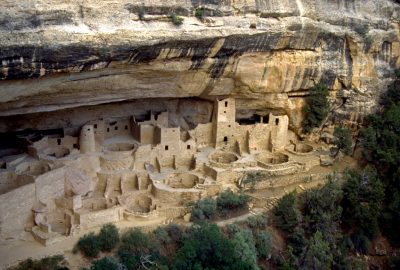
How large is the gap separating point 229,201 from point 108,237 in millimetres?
3867

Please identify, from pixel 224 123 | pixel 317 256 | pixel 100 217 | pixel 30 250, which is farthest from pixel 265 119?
pixel 30 250

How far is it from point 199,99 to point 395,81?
716 centimetres

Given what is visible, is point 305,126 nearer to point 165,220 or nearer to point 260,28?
point 260,28

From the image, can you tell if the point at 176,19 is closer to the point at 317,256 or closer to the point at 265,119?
the point at 265,119

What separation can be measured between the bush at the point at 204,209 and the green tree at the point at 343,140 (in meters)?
5.84

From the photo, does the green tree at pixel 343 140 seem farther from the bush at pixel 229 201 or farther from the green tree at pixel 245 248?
the green tree at pixel 245 248

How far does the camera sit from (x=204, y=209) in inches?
639

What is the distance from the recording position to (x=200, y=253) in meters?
14.7

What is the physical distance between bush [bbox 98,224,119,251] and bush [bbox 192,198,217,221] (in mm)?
2394

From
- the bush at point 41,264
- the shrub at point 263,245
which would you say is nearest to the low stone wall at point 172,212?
the shrub at point 263,245

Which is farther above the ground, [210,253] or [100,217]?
[100,217]

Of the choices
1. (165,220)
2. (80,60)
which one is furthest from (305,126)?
(80,60)

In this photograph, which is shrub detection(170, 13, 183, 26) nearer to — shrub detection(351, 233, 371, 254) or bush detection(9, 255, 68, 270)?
bush detection(9, 255, 68, 270)

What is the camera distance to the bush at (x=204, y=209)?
16094 mm
